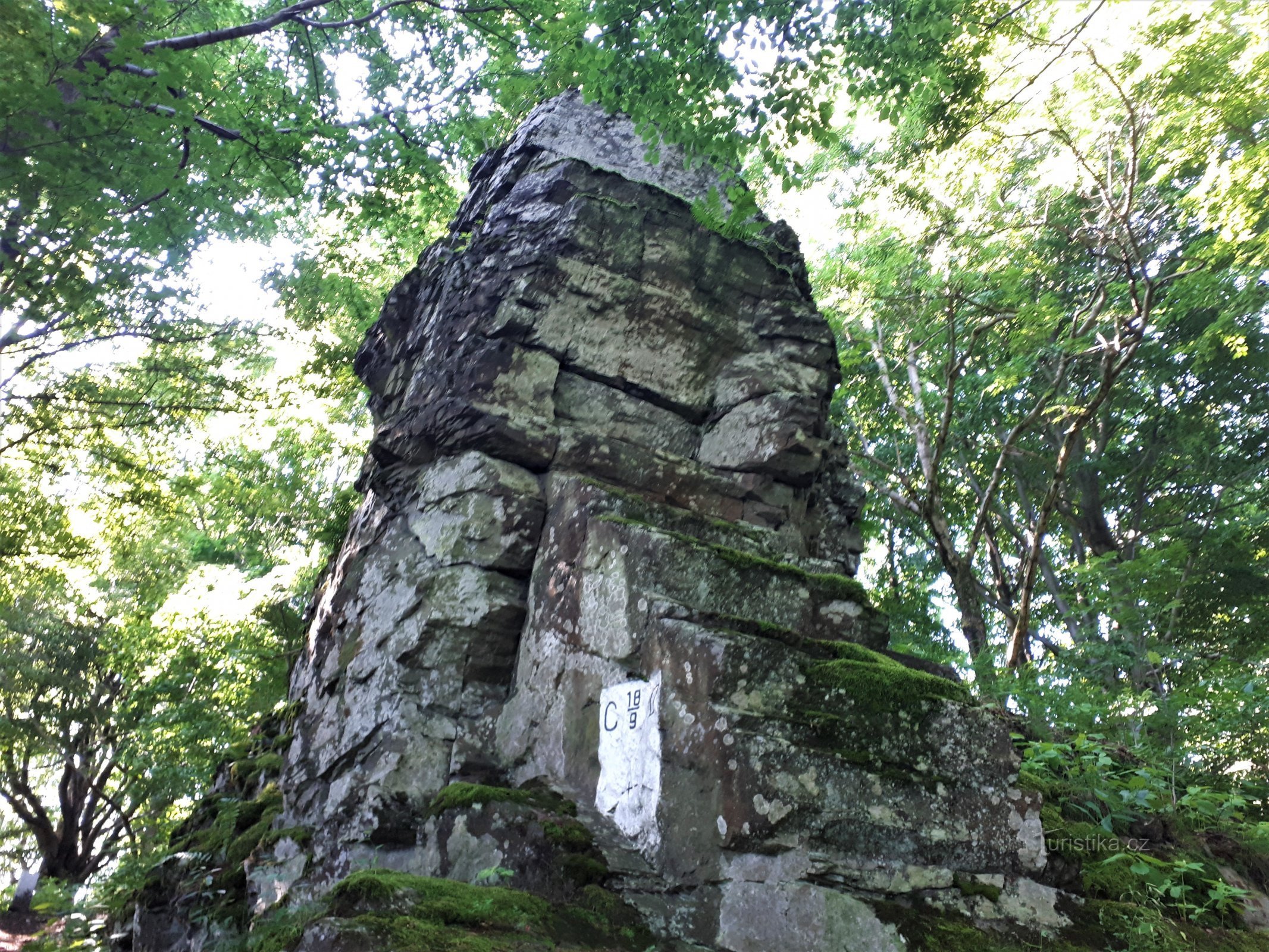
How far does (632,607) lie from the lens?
5000mm

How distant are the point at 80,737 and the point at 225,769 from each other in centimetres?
1181

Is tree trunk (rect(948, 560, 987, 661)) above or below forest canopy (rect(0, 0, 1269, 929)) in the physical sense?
below

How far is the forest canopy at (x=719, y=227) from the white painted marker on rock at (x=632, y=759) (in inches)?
178

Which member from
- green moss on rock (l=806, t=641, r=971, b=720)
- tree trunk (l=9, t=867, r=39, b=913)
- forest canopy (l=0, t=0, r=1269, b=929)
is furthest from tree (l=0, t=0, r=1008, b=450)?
tree trunk (l=9, t=867, r=39, b=913)

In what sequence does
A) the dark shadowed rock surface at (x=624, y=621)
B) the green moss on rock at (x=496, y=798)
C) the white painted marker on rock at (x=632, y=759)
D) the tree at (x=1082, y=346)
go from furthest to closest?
the tree at (x=1082, y=346), the green moss on rock at (x=496, y=798), the white painted marker on rock at (x=632, y=759), the dark shadowed rock surface at (x=624, y=621)

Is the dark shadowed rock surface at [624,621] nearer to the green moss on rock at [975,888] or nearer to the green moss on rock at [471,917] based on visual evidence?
the green moss on rock at [975,888]

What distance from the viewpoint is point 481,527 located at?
6348mm

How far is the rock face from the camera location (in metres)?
3.97

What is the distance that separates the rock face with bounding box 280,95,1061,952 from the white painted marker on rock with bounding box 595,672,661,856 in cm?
2

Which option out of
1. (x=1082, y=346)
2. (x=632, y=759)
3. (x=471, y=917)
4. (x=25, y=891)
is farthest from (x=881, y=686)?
(x=25, y=891)

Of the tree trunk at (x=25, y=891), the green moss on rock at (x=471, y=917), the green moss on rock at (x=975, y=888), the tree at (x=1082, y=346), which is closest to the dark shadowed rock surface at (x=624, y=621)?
the green moss on rock at (x=975, y=888)

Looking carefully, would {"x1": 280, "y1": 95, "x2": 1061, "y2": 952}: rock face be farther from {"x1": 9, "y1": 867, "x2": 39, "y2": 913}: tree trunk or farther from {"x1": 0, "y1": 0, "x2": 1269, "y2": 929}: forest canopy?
{"x1": 9, "y1": 867, "x2": 39, "y2": 913}: tree trunk

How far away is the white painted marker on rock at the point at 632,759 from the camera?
13.4 feet

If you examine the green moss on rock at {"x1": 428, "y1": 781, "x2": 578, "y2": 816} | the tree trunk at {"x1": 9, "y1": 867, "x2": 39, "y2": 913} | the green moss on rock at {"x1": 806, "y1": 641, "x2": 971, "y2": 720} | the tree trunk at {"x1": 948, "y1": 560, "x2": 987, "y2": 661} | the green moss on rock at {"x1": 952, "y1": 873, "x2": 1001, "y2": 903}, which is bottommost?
the tree trunk at {"x1": 9, "y1": 867, "x2": 39, "y2": 913}
